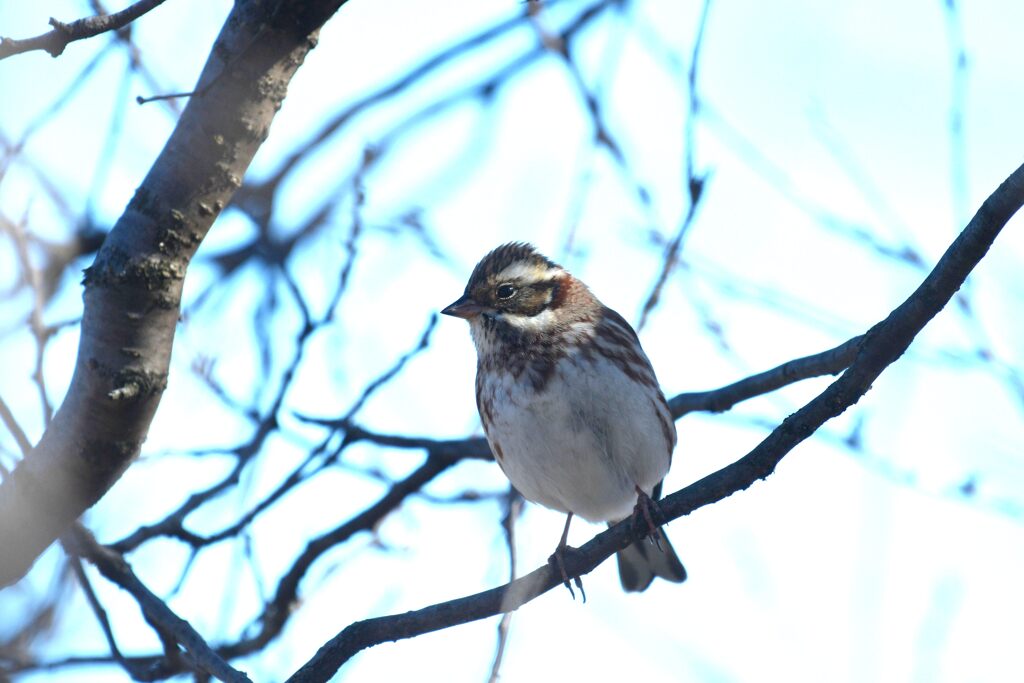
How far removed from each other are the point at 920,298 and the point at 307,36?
2503mm

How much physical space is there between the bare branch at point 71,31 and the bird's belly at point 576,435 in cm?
322

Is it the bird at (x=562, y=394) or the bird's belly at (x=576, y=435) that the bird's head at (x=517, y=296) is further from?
the bird's belly at (x=576, y=435)

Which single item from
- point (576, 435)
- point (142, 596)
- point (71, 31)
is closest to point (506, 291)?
point (576, 435)

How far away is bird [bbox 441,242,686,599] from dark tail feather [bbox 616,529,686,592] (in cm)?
40

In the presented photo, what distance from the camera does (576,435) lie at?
6.20 meters

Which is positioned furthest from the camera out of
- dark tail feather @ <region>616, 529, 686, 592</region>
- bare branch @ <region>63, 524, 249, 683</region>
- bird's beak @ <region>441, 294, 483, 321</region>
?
dark tail feather @ <region>616, 529, 686, 592</region>

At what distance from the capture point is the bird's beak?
6.98 metres

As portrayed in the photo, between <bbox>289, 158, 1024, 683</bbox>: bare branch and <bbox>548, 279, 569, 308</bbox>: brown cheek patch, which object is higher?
<bbox>548, 279, 569, 308</bbox>: brown cheek patch

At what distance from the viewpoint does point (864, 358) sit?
4.09 m

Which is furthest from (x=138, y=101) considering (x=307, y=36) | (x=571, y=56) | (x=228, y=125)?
(x=571, y=56)

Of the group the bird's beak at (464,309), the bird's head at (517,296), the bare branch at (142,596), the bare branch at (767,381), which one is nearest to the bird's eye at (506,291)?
the bird's head at (517,296)

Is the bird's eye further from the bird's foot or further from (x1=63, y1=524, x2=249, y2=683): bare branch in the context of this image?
(x1=63, y1=524, x2=249, y2=683): bare branch

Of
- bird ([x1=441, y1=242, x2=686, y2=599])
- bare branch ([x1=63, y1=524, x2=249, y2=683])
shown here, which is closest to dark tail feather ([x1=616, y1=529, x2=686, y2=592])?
bird ([x1=441, y1=242, x2=686, y2=599])

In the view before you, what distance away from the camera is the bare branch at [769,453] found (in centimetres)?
368
